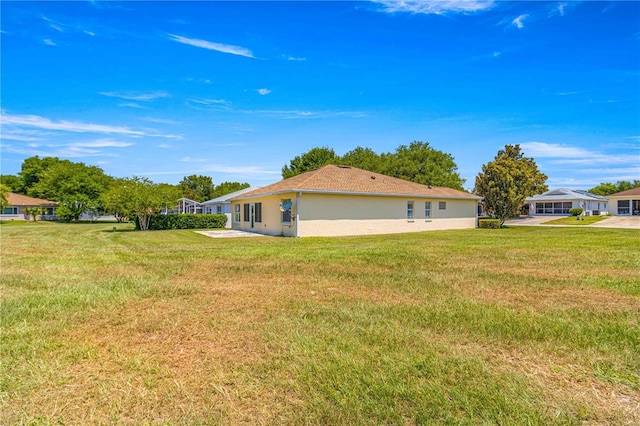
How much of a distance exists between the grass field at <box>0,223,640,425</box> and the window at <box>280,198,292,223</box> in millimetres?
11794

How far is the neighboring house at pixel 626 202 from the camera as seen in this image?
139 ft

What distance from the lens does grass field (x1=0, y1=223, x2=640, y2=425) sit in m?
2.63

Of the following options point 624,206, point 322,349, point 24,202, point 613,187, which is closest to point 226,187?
point 24,202

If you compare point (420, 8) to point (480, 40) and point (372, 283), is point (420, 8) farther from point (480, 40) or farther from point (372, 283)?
point (372, 283)

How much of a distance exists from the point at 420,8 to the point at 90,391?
1470 centimetres

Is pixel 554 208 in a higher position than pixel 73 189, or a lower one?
lower

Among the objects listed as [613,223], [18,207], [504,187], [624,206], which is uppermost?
[504,187]

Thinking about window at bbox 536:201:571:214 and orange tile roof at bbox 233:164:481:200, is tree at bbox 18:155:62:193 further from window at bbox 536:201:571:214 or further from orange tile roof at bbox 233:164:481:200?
window at bbox 536:201:571:214

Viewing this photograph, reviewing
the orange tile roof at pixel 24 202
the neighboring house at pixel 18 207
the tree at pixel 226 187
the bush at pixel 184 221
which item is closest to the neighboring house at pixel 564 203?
the bush at pixel 184 221

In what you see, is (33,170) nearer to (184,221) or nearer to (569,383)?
(184,221)

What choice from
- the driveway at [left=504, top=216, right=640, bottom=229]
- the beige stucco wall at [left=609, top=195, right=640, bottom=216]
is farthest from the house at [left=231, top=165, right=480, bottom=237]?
the beige stucco wall at [left=609, top=195, right=640, bottom=216]

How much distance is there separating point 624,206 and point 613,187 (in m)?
32.8

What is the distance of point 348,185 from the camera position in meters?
21.0

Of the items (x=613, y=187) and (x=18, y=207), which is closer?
(x=18, y=207)
